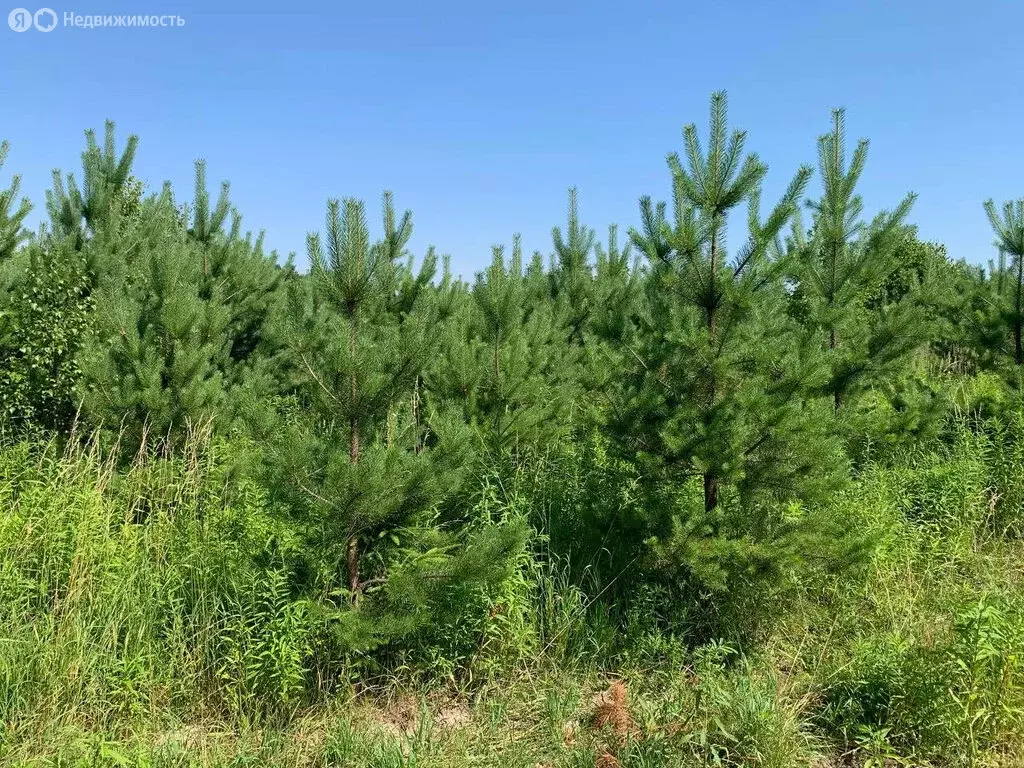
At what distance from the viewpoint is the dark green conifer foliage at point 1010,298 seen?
7.18 metres

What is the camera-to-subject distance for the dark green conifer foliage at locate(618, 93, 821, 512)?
3648 mm

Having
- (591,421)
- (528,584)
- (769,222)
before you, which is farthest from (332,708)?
(769,222)

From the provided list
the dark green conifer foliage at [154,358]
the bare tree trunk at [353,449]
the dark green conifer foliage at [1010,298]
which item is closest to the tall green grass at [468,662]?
the bare tree trunk at [353,449]

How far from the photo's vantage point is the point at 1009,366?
7227mm

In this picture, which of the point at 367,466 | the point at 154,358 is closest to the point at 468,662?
the point at 367,466

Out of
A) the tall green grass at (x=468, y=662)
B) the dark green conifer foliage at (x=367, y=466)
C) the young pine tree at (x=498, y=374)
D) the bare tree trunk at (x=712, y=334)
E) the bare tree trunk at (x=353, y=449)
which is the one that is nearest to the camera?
the tall green grass at (x=468, y=662)

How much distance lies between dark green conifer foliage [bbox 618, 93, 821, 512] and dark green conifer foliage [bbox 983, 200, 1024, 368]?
4850 millimetres

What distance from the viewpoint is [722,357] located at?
12.0 feet

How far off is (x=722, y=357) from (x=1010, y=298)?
5.52m

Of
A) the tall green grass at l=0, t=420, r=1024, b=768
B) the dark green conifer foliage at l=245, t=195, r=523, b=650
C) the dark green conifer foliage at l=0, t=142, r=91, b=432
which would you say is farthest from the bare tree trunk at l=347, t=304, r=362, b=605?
the dark green conifer foliage at l=0, t=142, r=91, b=432

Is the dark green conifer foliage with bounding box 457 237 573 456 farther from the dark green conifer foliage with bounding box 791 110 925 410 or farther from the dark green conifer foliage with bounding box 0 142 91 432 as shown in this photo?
the dark green conifer foliage with bounding box 0 142 91 432

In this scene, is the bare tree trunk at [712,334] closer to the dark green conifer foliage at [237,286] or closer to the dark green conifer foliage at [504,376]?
the dark green conifer foliage at [504,376]

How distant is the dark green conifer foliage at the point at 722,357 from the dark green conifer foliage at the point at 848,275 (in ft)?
6.83

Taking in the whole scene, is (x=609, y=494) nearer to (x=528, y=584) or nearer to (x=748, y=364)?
(x=528, y=584)
